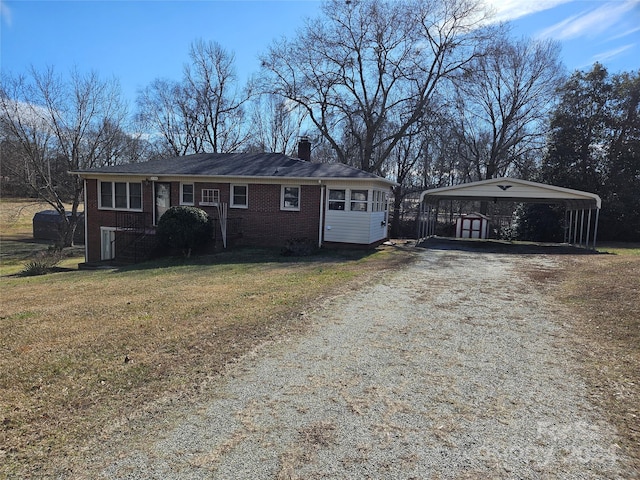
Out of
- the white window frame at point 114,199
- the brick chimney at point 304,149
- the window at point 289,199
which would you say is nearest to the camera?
the window at point 289,199

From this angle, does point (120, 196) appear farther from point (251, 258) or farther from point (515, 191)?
point (515, 191)

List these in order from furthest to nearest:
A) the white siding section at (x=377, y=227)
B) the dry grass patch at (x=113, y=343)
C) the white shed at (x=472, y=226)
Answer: the white shed at (x=472, y=226)
the white siding section at (x=377, y=227)
the dry grass patch at (x=113, y=343)

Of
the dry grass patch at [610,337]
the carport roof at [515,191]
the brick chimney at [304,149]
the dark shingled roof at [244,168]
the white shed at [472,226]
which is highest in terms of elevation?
the brick chimney at [304,149]

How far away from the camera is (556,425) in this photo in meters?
3.18

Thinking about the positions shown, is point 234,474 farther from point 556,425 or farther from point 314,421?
point 556,425

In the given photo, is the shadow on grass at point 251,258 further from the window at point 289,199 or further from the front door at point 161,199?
the front door at point 161,199

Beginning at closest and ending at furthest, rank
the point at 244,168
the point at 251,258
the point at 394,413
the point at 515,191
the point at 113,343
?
1. the point at 394,413
2. the point at 113,343
3. the point at 251,258
4. the point at 244,168
5. the point at 515,191

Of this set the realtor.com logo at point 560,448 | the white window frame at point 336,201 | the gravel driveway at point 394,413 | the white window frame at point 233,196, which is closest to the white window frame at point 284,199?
the white window frame at point 336,201

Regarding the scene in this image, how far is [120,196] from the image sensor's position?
1797 centimetres

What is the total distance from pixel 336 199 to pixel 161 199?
24.4ft

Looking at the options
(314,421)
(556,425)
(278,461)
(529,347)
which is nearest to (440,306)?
(529,347)

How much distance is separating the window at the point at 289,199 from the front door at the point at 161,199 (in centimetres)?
493

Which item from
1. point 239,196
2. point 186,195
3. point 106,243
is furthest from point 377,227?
point 106,243

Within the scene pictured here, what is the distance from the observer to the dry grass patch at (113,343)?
302 centimetres
